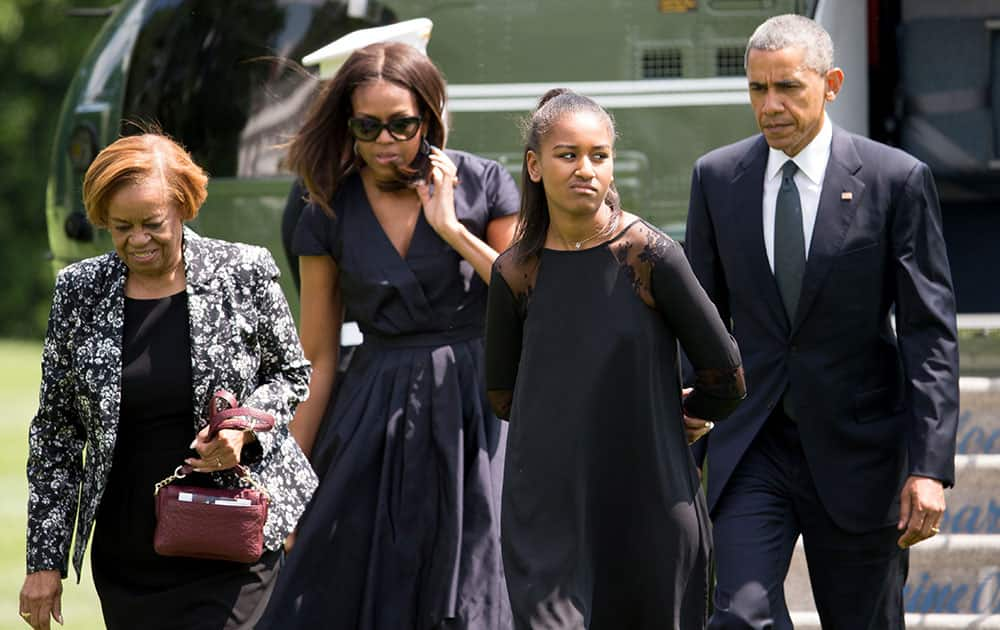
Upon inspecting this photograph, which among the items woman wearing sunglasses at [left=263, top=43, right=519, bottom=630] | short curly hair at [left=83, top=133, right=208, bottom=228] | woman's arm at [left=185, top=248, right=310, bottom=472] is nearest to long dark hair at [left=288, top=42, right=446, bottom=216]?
woman wearing sunglasses at [left=263, top=43, right=519, bottom=630]

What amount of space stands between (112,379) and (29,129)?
22212 millimetres

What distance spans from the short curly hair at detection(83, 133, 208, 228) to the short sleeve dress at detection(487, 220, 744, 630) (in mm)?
947

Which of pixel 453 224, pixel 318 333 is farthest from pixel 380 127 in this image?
pixel 318 333

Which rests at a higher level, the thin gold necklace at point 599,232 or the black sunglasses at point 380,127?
the black sunglasses at point 380,127

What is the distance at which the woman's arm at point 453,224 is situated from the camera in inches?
180

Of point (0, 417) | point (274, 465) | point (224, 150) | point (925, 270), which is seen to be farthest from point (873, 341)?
point (0, 417)

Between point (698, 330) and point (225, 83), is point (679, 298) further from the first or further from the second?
point (225, 83)

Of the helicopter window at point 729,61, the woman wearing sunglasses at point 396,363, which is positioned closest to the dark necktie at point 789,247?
the woman wearing sunglasses at point 396,363

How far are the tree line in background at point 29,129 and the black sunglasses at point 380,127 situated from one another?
20.3 metres

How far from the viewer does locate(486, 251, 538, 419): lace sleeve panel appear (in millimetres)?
3902

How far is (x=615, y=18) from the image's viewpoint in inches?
277

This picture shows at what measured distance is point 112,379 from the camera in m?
4.09

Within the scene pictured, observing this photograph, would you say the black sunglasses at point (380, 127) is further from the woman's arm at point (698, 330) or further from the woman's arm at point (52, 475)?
the woman's arm at point (698, 330)

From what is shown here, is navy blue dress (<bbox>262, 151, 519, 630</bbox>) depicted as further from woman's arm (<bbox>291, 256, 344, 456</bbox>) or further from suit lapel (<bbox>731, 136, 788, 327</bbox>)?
suit lapel (<bbox>731, 136, 788, 327</bbox>)
